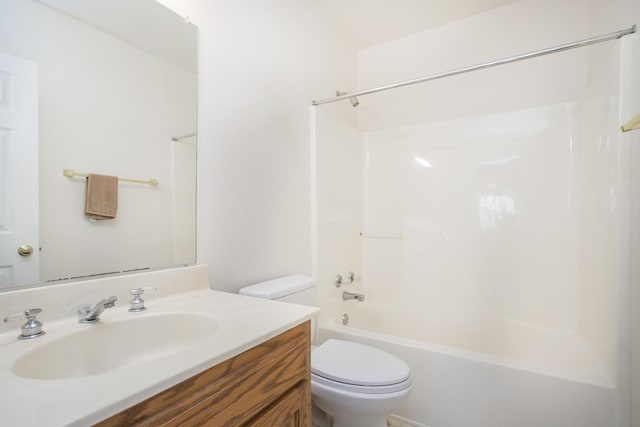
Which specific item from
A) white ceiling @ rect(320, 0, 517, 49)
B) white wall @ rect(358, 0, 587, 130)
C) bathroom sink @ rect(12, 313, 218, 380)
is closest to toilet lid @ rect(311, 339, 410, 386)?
bathroom sink @ rect(12, 313, 218, 380)

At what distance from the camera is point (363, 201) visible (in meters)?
2.56

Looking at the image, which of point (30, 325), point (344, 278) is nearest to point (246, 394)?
point (30, 325)

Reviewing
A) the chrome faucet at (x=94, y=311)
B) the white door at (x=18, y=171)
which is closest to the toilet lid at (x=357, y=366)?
the chrome faucet at (x=94, y=311)

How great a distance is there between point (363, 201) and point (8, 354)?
220 centimetres

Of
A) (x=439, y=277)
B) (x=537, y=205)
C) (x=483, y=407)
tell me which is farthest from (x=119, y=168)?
(x=537, y=205)

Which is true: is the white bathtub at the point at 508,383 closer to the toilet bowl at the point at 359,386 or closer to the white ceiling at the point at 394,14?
the toilet bowl at the point at 359,386

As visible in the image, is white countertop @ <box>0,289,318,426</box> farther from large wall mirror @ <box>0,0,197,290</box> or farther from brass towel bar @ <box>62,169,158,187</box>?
brass towel bar @ <box>62,169,158,187</box>

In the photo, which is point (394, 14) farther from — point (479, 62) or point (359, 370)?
point (359, 370)

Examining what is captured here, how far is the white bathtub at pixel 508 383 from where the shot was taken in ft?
4.12

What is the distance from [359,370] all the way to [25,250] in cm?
118

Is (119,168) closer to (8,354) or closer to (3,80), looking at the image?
(3,80)

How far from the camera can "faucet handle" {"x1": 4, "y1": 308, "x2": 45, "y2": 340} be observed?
73 cm

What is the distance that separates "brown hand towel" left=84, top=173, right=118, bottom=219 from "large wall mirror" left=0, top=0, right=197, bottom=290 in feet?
0.05

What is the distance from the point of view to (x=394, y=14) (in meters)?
2.21
